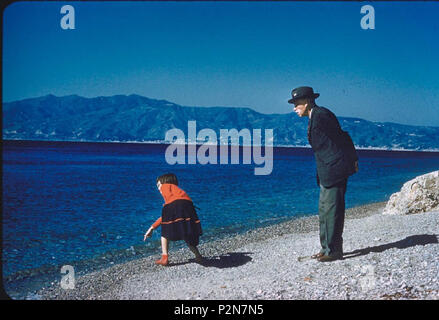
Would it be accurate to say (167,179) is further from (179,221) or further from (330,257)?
(330,257)

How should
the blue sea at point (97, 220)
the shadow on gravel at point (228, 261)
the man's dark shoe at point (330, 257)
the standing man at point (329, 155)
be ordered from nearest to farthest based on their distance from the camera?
the standing man at point (329, 155) → the man's dark shoe at point (330, 257) → the shadow on gravel at point (228, 261) → the blue sea at point (97, 220)

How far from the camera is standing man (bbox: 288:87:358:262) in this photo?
534cm

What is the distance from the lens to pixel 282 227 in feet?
43.5

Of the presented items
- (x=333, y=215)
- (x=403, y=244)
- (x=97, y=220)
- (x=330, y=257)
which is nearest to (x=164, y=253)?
(x=330, y=257)

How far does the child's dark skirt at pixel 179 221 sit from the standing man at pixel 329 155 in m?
2.14

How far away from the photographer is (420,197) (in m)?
10.3

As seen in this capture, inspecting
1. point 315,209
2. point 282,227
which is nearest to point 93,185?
point 315,209

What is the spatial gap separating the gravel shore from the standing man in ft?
2.30

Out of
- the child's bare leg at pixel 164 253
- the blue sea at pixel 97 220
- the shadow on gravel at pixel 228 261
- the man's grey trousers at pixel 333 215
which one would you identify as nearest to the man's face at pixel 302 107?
the man's grey trousers at pixel 333 215

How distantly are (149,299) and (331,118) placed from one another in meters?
3.56

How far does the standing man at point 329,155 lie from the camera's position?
17.5 feet

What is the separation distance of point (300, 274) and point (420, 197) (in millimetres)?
6714

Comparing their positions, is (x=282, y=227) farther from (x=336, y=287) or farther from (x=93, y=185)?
(x=93, y=185)

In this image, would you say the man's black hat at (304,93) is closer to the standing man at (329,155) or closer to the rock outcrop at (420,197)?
the standing man at (329,155)
